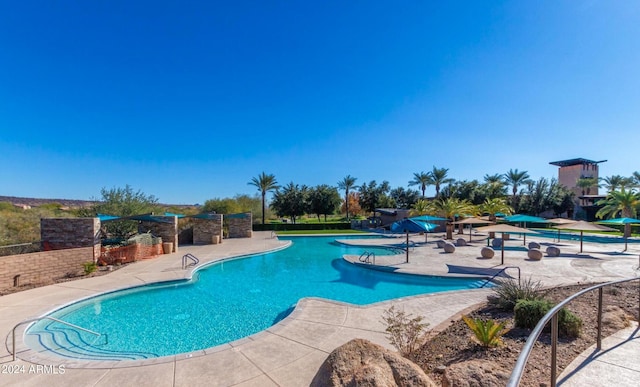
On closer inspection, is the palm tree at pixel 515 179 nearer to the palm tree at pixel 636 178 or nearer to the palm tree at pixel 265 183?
the palm tree at pixel 636 178

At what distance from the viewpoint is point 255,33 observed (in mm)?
14820

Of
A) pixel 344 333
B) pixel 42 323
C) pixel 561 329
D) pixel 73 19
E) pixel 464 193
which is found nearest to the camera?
pixel 561 329

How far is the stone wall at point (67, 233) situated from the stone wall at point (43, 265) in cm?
83

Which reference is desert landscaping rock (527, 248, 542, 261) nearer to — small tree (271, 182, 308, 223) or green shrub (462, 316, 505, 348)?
green shrub (462, 316, 505, 348)

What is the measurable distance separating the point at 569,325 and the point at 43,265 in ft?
52.8

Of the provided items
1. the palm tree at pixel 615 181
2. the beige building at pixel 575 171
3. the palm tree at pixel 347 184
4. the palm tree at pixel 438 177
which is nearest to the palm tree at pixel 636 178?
the palm tree at pixel 615 181

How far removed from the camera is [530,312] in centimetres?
537

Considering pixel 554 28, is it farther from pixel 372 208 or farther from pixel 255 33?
pixel 372 208

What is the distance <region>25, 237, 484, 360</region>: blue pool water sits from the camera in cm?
694

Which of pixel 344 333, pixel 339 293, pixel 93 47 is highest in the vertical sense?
pixel 93 47

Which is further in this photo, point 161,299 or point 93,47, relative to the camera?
point 93,47

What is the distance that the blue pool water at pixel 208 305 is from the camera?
694 centimetres

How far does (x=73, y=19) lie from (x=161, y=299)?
1264cm

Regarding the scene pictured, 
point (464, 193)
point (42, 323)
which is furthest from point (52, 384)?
point (464, 193)
